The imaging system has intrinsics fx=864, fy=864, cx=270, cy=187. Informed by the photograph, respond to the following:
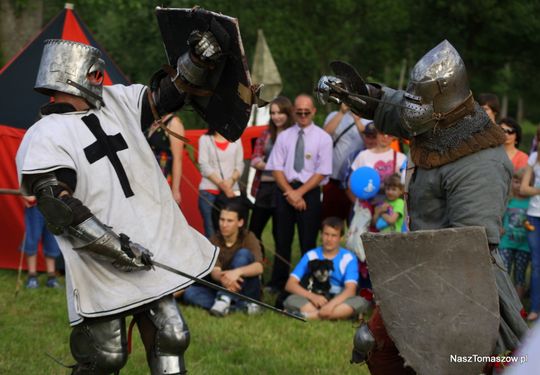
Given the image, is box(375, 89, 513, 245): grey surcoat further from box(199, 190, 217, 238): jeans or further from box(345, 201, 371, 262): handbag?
box(199, 190, 217, 238): jeans

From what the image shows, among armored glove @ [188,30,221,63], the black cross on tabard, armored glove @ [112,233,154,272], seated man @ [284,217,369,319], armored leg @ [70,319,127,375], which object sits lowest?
seated man @ [284,217,369,319]

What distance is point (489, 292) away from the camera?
3.64 m

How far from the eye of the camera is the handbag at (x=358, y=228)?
713cm

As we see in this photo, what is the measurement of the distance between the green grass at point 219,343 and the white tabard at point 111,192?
4.74ft

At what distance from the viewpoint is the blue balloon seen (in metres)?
7.11

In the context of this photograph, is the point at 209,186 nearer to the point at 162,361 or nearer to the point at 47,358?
the point at 47,358

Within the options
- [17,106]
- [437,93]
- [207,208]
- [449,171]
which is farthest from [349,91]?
[17,106]

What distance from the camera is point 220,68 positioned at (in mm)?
4086

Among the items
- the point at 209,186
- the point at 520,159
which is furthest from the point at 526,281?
the point at 209,186

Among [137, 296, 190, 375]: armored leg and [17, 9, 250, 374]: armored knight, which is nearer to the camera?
[17, 9, 250, 374]: armored knight

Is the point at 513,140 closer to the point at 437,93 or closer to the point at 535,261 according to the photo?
the point at 535,261

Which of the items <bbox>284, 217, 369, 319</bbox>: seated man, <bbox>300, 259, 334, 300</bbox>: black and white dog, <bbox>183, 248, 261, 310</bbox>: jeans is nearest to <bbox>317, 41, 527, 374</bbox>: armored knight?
<bbox>284, 217, 369, 319</bbox>: seated man

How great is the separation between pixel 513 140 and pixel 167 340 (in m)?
4.20

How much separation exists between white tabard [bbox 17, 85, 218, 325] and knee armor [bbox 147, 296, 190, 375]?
0.33 feet
